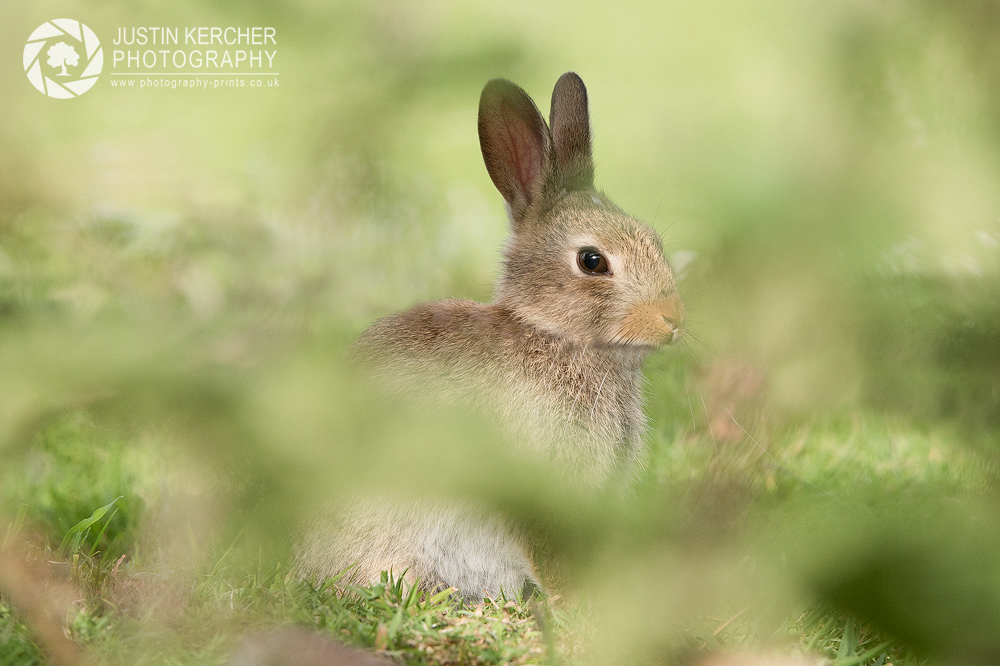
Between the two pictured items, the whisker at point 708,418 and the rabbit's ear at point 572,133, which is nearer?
the whisker at point 708,418

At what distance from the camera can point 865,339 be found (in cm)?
86

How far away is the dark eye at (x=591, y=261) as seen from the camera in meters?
2.12

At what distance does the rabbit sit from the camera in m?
1.62

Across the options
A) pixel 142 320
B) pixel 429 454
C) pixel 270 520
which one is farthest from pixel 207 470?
pixel 429 454

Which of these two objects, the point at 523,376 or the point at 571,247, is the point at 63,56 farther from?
the point at 571,247

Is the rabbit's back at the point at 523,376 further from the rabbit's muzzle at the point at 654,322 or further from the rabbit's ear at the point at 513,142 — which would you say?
the rabbit's ear at the point at 513,142

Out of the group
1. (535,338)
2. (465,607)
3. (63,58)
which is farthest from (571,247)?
(63,58)

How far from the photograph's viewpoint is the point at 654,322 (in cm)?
193

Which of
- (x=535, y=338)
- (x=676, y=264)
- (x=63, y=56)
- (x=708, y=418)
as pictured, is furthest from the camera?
(x=535, y=338)

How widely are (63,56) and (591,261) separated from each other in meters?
1.27

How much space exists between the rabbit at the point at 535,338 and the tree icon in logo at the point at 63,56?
696 millimetres

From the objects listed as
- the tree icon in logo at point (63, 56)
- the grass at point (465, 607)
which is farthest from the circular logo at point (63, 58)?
the grass at point (465, 607)

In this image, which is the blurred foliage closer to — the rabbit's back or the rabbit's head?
the rabbit's back

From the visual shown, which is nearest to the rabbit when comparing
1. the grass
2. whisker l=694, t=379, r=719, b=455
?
the grass
